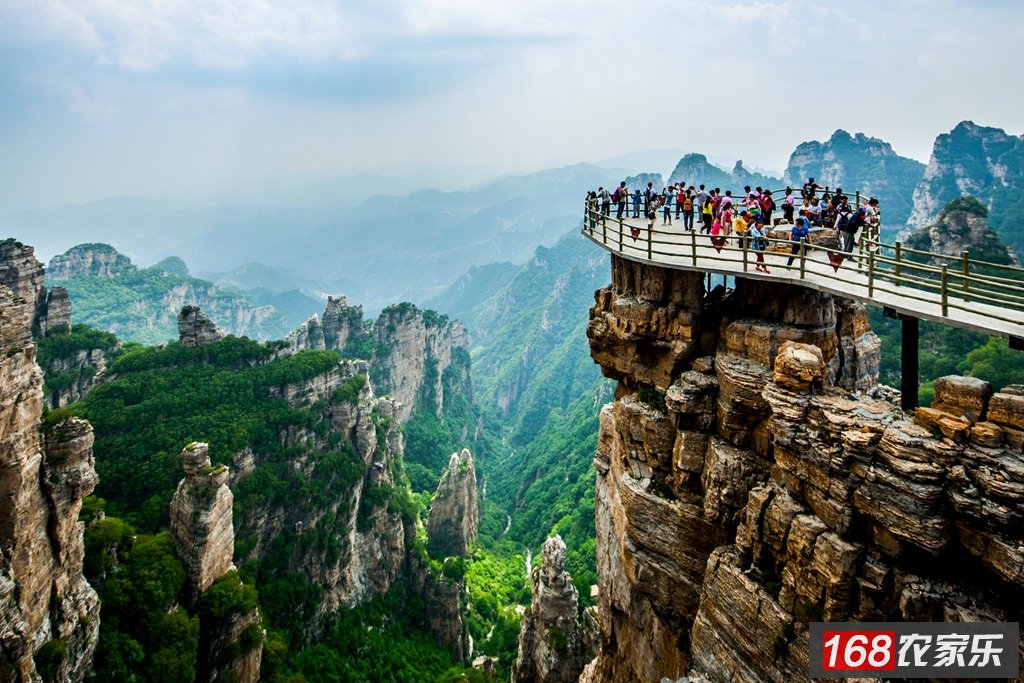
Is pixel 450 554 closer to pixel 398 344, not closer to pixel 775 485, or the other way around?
pixel 398 344

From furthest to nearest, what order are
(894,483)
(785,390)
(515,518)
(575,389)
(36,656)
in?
(575,389), (515,518), (36,656), (785,390), (894,483)

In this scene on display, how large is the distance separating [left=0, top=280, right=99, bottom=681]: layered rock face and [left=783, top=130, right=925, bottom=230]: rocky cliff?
19176cm

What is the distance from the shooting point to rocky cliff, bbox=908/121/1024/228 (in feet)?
440

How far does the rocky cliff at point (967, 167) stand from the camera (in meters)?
134

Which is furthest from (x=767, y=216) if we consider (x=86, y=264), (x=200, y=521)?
(x=86, y=264)

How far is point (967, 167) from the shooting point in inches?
5531

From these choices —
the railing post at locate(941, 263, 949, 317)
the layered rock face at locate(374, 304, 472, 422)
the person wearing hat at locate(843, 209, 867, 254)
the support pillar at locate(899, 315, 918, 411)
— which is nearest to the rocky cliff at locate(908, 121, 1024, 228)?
the layered rock face at locate(374, 304, 472, 422)

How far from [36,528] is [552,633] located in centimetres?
2451

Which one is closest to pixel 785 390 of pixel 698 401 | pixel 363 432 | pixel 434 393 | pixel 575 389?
pixel 698 401

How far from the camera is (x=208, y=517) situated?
3331cm

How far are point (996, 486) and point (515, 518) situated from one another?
343 ft

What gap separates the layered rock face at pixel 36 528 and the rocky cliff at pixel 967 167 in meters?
157

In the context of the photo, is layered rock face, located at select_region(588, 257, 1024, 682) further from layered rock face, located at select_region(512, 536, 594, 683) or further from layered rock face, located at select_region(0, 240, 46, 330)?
layered rock face, located at select_region(0, 240, 46, 330)

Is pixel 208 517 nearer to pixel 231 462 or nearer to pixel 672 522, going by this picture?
pixel 231 462
